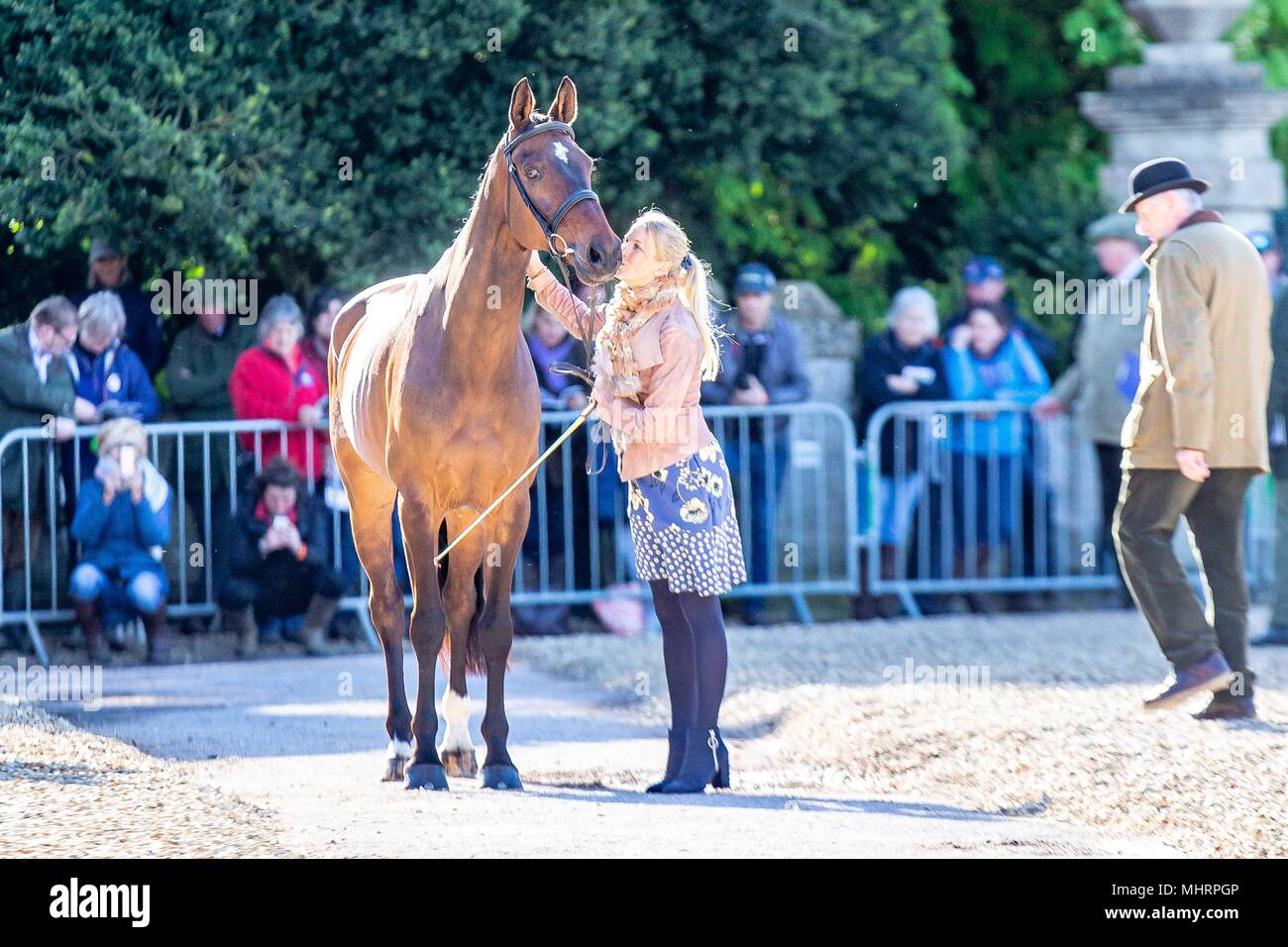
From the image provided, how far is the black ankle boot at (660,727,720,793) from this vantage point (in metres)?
7.81

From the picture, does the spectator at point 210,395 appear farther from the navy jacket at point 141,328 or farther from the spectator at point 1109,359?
the spectator at point 1109,359

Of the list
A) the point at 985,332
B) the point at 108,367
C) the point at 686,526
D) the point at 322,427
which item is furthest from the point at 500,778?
the point at 985,332

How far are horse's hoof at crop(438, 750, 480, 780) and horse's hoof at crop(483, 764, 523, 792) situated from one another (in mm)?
404

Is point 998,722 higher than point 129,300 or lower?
lower

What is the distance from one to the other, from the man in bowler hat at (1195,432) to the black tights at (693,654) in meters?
2.20

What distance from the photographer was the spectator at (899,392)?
1356 centimetres

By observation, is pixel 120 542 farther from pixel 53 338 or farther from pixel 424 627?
pixel 424 627

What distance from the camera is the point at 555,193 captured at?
7695 millimetres

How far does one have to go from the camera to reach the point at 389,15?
42.1 feet

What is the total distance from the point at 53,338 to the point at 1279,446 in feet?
21.3

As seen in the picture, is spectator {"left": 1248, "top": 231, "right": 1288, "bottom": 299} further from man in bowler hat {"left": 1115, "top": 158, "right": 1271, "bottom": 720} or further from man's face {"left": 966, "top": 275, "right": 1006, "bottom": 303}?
man in bowler hat {"left": 1115, "top": 158, "right": 1271, "bottom": 720}
